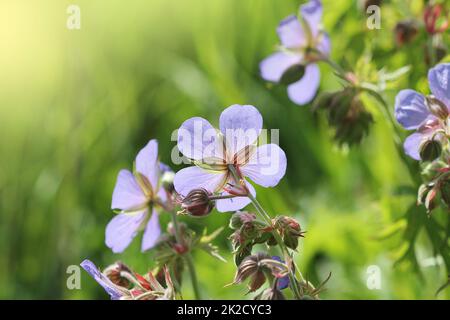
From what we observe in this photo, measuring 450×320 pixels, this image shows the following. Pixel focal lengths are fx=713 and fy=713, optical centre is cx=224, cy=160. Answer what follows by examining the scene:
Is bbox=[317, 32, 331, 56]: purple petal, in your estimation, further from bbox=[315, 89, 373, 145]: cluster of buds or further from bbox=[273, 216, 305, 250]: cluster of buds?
bbox=[273, 216, 305, 250]: cluster of buds

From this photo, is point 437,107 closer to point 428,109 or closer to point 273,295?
point 428,109

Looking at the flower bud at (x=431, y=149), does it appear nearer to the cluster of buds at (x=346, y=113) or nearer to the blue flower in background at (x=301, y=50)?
the cluster of buds at (x=346, y=113)

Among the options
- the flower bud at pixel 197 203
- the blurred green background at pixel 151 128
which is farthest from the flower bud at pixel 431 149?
the blurred green background at pixel 151 128

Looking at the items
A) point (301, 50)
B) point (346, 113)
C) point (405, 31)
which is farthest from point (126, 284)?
point (405, 31)
